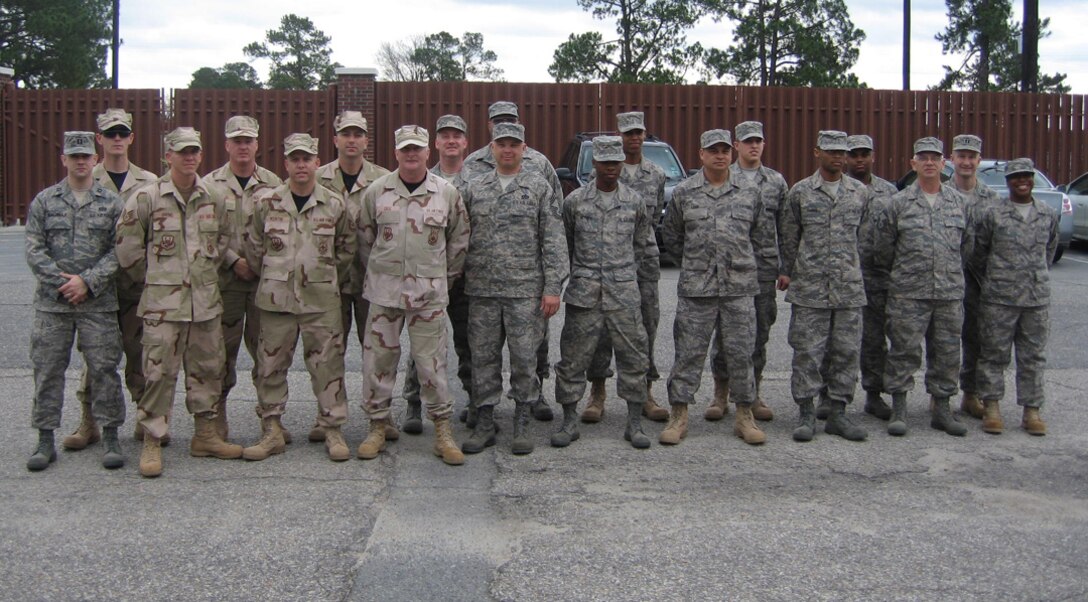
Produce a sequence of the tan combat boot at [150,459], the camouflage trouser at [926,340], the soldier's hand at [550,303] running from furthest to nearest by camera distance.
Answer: the camouflage trouser at [926,340] → the soldier's hand at [550,303] → the tan combat boot at [150,459]

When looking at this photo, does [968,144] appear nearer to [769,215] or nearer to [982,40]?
[769,215]

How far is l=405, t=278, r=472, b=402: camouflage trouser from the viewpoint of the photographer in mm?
6766

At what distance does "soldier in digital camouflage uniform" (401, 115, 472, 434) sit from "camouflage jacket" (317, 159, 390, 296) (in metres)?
0.42

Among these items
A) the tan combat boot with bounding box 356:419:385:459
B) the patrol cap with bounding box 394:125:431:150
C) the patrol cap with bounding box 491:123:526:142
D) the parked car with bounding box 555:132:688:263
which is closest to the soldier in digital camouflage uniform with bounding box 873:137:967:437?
the patrol cap with bounding box 491:123:526:142

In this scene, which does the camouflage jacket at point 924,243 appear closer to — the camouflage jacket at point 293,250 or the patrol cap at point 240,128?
the camouflage jacket at point 293,250

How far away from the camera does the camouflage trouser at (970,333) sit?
708 cm

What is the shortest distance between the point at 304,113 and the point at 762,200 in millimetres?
15463

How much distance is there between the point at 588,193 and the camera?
21.2ft

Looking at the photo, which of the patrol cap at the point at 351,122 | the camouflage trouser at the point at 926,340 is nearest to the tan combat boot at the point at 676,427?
the camouflage trouser at the point at 926,340

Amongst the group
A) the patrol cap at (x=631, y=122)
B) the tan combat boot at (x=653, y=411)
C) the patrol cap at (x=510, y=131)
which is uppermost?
the patrol cap at (x=631, y=122)

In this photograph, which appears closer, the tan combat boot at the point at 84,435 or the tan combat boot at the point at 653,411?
the tan combat boot at the point at 84,435

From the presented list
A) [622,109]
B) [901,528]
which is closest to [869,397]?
[901,528]

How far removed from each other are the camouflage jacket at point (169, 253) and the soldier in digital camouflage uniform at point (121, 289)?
247 millimetres

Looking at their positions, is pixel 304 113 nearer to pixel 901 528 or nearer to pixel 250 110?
pixel 250 110
